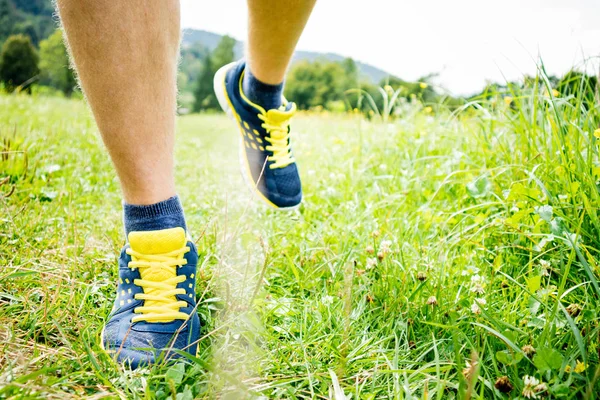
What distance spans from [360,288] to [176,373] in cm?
54

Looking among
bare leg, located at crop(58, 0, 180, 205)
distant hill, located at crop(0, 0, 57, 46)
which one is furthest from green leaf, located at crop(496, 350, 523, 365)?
distant hill, located at crop(0, 0, 57, 46)

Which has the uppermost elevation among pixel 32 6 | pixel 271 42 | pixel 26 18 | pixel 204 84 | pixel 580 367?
pixel 32 6

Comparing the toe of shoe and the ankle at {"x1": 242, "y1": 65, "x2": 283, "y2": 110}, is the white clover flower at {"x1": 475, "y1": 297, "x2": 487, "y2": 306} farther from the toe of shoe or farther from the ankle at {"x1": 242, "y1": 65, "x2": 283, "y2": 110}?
the ankle at {"x1": 242, "y1": 65, "x2": 283, "y2": 110}

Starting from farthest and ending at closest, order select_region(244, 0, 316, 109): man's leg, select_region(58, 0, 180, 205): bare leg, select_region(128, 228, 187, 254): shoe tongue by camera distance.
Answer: select_region(244, 0, 316, 109): man's leg
select_region(128, 228, 187, 254): shoe tongue
select_region(58, 0, 180, 205): bare leg

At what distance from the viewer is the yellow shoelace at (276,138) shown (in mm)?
1656

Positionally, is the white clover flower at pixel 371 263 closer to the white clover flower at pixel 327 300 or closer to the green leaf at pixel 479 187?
the white clover flower at pixel 327 300

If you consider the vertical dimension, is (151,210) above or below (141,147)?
below

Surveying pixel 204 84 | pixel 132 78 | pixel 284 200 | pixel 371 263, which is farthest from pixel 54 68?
pixel 371 263

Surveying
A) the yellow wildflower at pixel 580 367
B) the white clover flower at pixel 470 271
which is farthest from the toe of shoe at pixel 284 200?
the yellow wildflower at pixel 580 367

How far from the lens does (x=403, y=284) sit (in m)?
1.14

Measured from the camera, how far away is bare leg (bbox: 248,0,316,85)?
1.32m

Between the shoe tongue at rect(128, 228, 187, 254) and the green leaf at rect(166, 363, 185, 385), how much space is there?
0.96ft

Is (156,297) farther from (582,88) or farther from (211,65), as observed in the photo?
(211,65)

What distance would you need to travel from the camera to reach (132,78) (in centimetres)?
97
